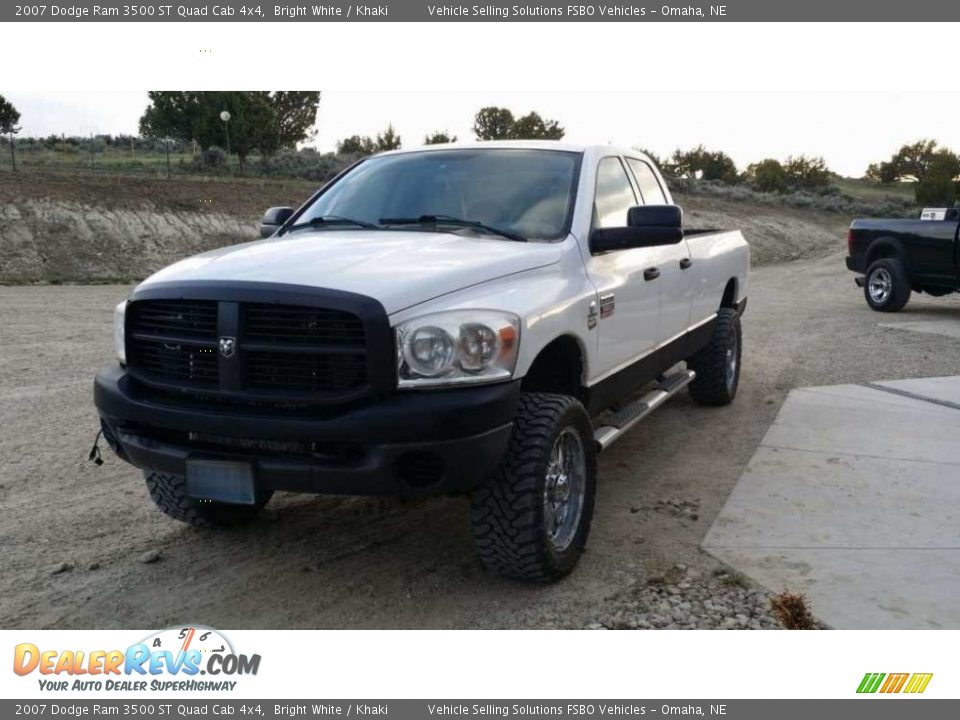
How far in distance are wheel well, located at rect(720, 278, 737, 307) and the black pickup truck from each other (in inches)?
Answer: 269

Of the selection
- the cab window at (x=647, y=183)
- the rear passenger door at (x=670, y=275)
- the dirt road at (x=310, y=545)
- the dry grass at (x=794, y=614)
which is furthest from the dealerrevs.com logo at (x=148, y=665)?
the cab window at (x=647, y=183)

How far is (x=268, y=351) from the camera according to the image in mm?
3373

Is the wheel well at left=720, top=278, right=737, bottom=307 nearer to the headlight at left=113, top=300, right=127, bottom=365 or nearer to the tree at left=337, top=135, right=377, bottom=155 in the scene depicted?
the headlight at left=113, top=300, right=127, bottom=365

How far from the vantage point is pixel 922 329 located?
11.4m

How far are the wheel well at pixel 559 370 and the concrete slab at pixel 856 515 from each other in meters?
1.03

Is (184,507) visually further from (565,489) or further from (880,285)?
(880,285)

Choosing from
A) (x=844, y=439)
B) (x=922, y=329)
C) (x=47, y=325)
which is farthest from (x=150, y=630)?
(x=922, y=329)

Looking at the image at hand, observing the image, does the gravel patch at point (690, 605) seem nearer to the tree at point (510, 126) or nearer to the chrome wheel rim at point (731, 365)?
the chrome wheel rim at point (731, 365)

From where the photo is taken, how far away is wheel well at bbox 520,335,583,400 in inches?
160

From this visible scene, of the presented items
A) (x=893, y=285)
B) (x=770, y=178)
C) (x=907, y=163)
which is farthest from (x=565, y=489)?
(x=907, y=163)

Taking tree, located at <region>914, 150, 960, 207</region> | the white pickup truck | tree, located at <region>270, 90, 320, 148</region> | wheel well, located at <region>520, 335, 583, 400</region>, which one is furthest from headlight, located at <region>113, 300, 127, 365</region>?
tree, located at <region>270, 90, 320, 148</region>

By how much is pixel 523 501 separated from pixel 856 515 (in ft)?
7.03

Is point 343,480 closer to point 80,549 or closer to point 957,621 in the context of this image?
point 80,549

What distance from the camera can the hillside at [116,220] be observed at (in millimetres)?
17672
